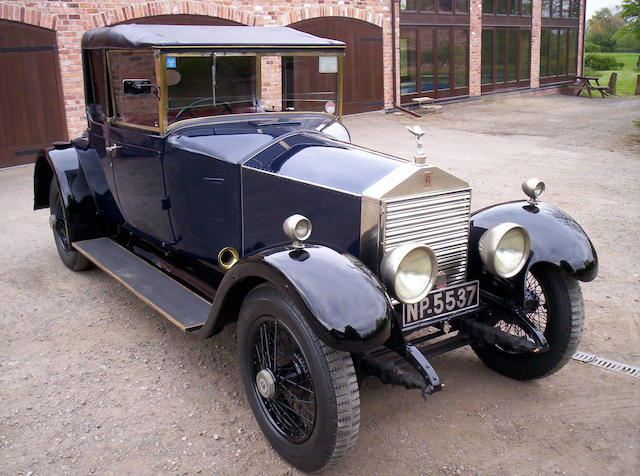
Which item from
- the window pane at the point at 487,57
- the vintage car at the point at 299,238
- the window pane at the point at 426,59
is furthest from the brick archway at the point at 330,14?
the vintage car at the point at 299,238

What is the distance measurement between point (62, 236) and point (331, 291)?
3.41 meters

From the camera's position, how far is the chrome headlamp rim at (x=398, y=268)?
8.54ft

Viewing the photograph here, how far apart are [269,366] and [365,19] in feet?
38.6

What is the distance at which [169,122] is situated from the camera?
3.69 metres

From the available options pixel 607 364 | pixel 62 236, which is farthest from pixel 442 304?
pixel 62 236

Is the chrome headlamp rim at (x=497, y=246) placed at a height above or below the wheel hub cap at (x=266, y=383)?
above

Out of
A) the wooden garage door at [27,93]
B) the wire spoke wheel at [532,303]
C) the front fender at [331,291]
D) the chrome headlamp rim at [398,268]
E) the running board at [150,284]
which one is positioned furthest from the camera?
the wooden garage door at [27,93]

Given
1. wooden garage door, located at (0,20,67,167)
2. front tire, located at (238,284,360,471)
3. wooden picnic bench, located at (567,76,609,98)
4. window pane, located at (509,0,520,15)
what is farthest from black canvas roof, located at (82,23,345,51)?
wooden picnic bench, located at (567,76,609,98)

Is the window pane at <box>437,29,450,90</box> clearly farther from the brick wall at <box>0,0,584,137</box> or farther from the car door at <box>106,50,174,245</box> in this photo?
the car door at <box>106,50,174,245</box>

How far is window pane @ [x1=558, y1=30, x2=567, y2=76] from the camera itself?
2023 centimetres

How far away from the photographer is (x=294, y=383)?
8.46ft

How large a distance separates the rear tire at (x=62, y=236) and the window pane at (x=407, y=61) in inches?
428

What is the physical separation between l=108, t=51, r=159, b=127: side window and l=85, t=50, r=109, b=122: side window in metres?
0.15

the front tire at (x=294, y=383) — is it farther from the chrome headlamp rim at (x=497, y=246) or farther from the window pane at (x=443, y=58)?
the window pane at (x=443, y=58)
